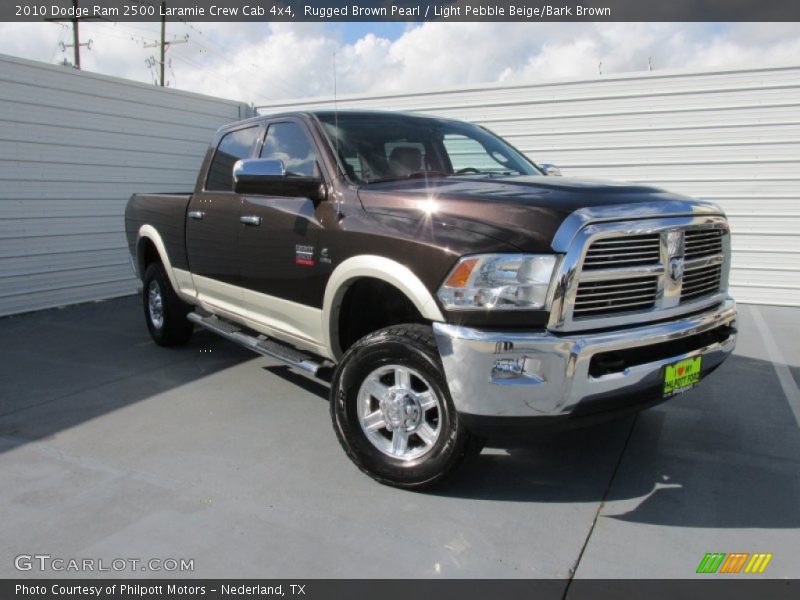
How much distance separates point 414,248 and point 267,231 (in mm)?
1495

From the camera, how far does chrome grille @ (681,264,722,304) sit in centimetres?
327

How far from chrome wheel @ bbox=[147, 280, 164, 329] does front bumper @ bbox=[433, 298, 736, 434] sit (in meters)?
4.09

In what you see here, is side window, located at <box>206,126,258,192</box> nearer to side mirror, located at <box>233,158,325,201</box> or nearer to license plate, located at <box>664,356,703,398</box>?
side mirror, located at <box>233,158,325,201</box>

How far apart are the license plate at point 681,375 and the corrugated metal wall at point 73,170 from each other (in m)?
8.08

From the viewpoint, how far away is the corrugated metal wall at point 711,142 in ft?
26.4

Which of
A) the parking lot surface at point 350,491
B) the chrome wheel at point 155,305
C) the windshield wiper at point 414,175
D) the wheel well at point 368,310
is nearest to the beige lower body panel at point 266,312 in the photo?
the wheel well at point 368,310

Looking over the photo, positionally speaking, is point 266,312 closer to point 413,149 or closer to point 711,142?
point 413,149

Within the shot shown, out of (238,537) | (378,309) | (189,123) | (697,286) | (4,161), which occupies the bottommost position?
(238,537)

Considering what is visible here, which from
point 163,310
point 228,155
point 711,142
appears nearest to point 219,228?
point 228,155

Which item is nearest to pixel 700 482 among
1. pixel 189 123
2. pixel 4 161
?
pixel 4 161

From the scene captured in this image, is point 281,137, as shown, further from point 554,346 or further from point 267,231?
point 554,346

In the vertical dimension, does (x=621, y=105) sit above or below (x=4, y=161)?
above

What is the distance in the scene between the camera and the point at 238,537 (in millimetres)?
2883

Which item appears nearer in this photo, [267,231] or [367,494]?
[367,494]
